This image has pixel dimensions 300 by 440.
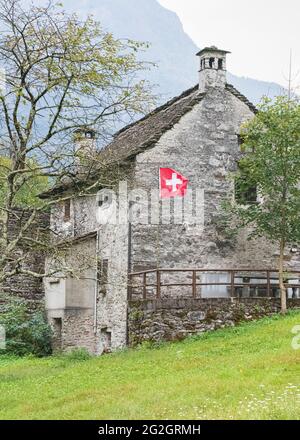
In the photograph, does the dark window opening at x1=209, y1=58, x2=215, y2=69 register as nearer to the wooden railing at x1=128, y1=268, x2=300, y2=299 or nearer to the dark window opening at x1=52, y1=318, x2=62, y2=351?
the wooden railing at x1=128, y1=268, x2=300, y2=299

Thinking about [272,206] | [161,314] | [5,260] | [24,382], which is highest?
[272,206]

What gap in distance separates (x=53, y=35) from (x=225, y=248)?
11.2 m

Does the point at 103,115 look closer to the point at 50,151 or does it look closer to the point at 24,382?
the point at 50,151

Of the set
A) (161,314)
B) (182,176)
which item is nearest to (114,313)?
(161,314)

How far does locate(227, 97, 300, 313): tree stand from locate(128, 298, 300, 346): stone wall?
125 cm

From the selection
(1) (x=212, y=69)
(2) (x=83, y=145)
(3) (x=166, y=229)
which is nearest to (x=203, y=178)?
(3) (x=166, y=229)

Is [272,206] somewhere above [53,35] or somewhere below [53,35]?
below

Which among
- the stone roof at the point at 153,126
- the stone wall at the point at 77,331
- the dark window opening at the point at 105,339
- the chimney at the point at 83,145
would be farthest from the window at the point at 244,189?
the chimney at the point at 83,145

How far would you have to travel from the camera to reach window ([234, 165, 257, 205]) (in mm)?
24481

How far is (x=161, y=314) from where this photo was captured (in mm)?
22016

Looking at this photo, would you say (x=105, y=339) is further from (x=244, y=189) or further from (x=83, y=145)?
(x=83, y=145)

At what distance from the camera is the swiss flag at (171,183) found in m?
24.8

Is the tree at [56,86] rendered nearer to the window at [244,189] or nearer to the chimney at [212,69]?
the window at [244,189]

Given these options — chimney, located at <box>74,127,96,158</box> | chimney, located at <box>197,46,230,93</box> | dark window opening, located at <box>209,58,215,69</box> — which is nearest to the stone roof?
chimney, located at <box>197,46,230,93</box>
